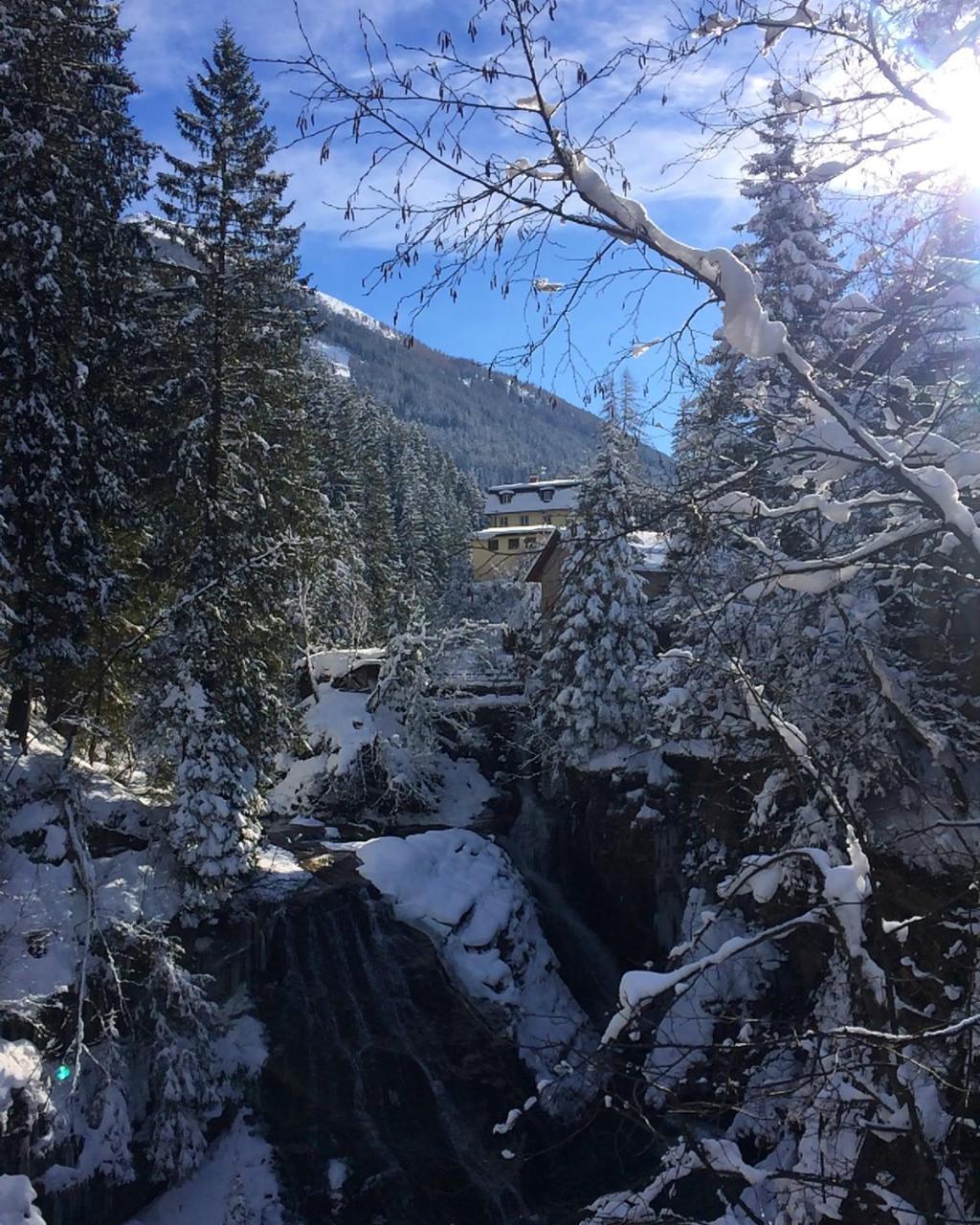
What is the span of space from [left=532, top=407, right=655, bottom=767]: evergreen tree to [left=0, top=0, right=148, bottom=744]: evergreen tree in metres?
11.7

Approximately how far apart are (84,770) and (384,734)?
11084mm

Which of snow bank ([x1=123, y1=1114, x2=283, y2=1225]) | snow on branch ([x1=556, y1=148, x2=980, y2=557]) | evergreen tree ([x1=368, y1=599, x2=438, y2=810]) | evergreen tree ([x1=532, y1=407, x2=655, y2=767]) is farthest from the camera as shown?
evergreen tree ([x1=368, y1=599, x2=438, y2=810])

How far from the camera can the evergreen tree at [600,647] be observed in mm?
22281

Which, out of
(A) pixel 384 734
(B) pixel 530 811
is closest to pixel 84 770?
(A) pixel 384 734

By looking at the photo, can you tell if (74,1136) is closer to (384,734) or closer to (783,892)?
(783,892)

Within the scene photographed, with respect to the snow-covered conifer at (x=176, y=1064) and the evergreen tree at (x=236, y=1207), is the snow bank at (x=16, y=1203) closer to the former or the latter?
the snow-covered conifer at (x=176, y=1064)

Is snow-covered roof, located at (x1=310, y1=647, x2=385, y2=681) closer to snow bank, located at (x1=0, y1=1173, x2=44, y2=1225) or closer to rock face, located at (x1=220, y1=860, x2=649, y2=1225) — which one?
rock face, located at (x1=220, y1=860, x2=649, y2=1225)

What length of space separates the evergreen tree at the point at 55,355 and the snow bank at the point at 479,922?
24.3 ft

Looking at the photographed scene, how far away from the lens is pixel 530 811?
25859mm

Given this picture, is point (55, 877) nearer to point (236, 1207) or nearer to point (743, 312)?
point (236, 1207)

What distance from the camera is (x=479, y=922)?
17.2 metres

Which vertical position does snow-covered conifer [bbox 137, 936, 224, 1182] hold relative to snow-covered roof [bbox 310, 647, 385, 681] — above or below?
below

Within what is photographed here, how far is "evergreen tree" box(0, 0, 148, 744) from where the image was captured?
44.6 ft

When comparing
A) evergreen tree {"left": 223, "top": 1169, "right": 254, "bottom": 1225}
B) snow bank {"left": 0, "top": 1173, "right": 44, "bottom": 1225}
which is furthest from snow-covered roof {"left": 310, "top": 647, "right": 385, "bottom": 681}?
snow bank {"left": 0, "top": 1173, "right": 44, "bottom": 1225}
